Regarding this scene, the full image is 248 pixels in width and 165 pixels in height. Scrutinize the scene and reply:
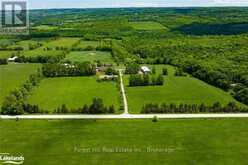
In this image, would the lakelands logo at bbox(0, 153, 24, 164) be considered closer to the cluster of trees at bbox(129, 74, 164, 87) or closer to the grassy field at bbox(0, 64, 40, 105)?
the grassy field at bbox(0, 64, 40, 105)

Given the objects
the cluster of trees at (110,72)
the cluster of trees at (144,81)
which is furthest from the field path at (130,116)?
the cluster of trees at (110,72)

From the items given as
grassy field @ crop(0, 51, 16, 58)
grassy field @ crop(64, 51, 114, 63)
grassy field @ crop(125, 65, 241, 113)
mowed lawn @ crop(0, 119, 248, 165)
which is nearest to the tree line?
grassy field @ crop(64, 51, 114, 63)

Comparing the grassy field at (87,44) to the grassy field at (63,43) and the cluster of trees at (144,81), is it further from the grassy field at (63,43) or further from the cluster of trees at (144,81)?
the cluster of trees at (144,81)

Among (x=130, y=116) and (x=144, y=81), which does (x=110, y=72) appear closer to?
(x=144, y=81)

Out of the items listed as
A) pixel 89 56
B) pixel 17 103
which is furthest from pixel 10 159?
pixel 89 56

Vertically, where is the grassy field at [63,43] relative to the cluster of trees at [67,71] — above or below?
above

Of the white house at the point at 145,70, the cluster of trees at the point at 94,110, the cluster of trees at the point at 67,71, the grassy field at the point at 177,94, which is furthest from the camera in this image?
the white house at the point at 145,70

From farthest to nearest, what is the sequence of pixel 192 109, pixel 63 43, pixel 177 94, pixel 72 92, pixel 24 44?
pixel 24 44, pixel 63 43, pixel 72 92, pixel 177 94, pixel 192 109
